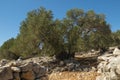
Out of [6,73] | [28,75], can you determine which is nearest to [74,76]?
[28,75]

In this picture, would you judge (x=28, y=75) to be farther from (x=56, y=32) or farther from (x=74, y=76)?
(x=56, y=32)

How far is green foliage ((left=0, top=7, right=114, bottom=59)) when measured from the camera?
40188mm

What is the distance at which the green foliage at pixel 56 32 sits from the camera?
40188 mm

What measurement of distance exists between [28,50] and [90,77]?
1612 cm

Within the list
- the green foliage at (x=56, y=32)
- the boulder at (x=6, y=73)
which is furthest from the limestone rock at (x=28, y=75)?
the green foliage at (x=56, y=32)

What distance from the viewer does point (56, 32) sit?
133 feet

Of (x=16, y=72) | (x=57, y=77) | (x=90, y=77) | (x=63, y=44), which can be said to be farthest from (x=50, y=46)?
(x=16, y=72)

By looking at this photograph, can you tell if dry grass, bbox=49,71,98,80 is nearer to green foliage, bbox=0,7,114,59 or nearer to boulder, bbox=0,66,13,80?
green foliage, bbox=0,7,114,59

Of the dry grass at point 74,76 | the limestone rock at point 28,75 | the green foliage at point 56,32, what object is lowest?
the dry grass at point 74,76

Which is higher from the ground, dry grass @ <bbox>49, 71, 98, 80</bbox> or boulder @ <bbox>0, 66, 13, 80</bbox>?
boulder @ <bbox>0, 66, 13, 80</bbox>

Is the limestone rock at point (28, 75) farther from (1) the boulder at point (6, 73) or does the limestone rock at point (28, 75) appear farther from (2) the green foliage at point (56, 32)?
(2) the green foliage at point (56, 32)

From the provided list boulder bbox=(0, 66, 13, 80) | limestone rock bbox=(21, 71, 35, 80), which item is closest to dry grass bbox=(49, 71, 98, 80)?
limestone rock bbox=(21, 71, 35, 80)

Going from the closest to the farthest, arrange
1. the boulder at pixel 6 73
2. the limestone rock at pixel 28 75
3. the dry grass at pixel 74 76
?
the boulder at pixel 6 73 < the limestone rock at pixel 28 75 < the dry grass at pixel 74 76

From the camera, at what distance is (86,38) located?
45.9 metres
